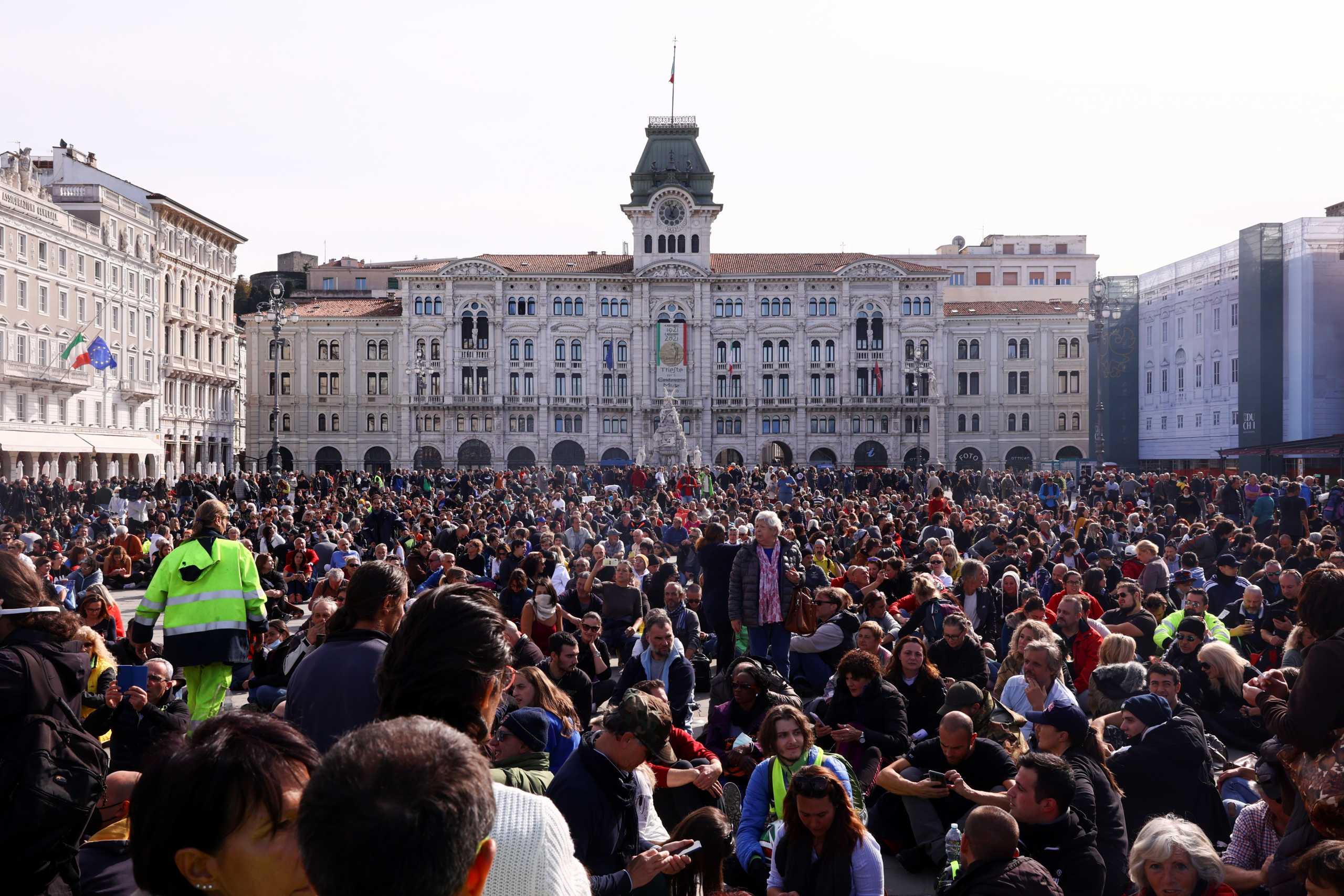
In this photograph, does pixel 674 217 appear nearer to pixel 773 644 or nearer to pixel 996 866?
pixel 773 644

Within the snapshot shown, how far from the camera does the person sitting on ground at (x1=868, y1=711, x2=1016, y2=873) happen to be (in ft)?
20.0

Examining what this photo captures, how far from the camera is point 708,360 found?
66000mm

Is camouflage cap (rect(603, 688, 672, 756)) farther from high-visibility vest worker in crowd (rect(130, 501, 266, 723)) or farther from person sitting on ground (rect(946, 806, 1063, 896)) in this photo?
high-visibility vest worker in crowd (rect(130, 501, 266, 723))

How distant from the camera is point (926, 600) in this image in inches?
376

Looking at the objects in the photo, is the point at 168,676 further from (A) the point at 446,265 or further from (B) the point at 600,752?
(A) the point at 446,265

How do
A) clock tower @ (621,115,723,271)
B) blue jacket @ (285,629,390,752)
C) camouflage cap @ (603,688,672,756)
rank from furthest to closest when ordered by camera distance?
clock tower @ (621,115,723,271) < camouflage cap @ (603,688,672,756) < blue jacket @ (285,629,390,752)

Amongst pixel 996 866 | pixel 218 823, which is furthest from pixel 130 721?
pixel 218 823

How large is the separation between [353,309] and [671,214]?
18.8m

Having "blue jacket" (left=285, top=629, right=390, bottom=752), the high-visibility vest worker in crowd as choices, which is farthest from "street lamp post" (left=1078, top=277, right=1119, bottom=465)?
"blue jacket" (left=285, top=629, right=390, bottom=752)

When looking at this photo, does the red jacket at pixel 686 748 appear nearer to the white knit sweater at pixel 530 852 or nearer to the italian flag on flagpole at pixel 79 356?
the white knit sweater at pixel 530 852

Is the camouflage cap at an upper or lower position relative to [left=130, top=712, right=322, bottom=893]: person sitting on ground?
lower

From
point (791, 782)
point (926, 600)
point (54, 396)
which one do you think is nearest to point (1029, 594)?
point (926, 600)

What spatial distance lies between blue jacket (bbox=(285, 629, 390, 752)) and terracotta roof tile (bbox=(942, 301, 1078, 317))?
65.3 metres

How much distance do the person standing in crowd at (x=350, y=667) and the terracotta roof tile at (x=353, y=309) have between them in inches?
2560
